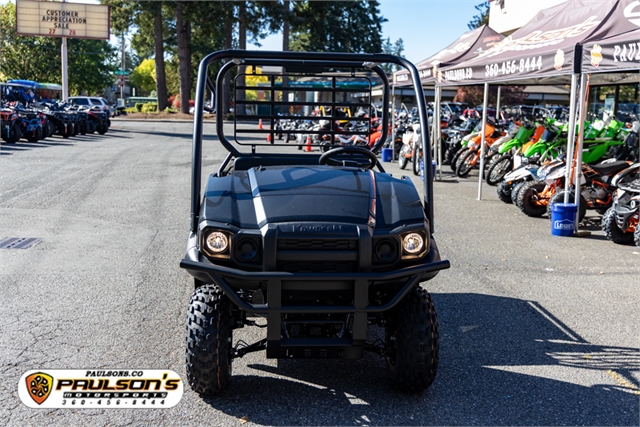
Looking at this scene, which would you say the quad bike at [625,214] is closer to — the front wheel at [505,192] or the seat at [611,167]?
the seat at [611,167]

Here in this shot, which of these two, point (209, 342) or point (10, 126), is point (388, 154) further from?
point (209, 342)

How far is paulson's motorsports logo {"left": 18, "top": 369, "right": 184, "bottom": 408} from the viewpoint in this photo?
3.69 metres

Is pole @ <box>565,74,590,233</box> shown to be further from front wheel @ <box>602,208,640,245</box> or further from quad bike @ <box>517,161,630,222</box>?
front wheel @ <box>602,208,640,245</box>

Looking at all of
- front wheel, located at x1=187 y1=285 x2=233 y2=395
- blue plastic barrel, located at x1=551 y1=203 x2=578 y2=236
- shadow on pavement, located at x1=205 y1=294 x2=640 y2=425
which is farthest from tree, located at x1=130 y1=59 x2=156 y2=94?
front wheel, located at x1=187 y1=285 x2=233 y2=395

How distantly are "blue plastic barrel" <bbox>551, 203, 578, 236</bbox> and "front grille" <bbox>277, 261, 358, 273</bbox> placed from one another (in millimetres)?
5435

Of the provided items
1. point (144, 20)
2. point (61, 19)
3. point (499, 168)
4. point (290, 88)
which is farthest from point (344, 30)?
point (290, 88)

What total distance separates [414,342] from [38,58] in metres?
60.6

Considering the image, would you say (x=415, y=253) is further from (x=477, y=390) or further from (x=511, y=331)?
(x=511, y=331)

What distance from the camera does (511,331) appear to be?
16.2ft

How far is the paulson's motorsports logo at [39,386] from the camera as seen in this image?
3754mm

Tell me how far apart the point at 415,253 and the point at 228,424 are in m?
1.27

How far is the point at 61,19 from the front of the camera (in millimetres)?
37406

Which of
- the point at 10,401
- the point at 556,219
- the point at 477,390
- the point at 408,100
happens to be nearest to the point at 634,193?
the point at 556,219

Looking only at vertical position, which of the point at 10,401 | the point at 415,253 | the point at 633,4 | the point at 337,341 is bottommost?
the point at 10,401
